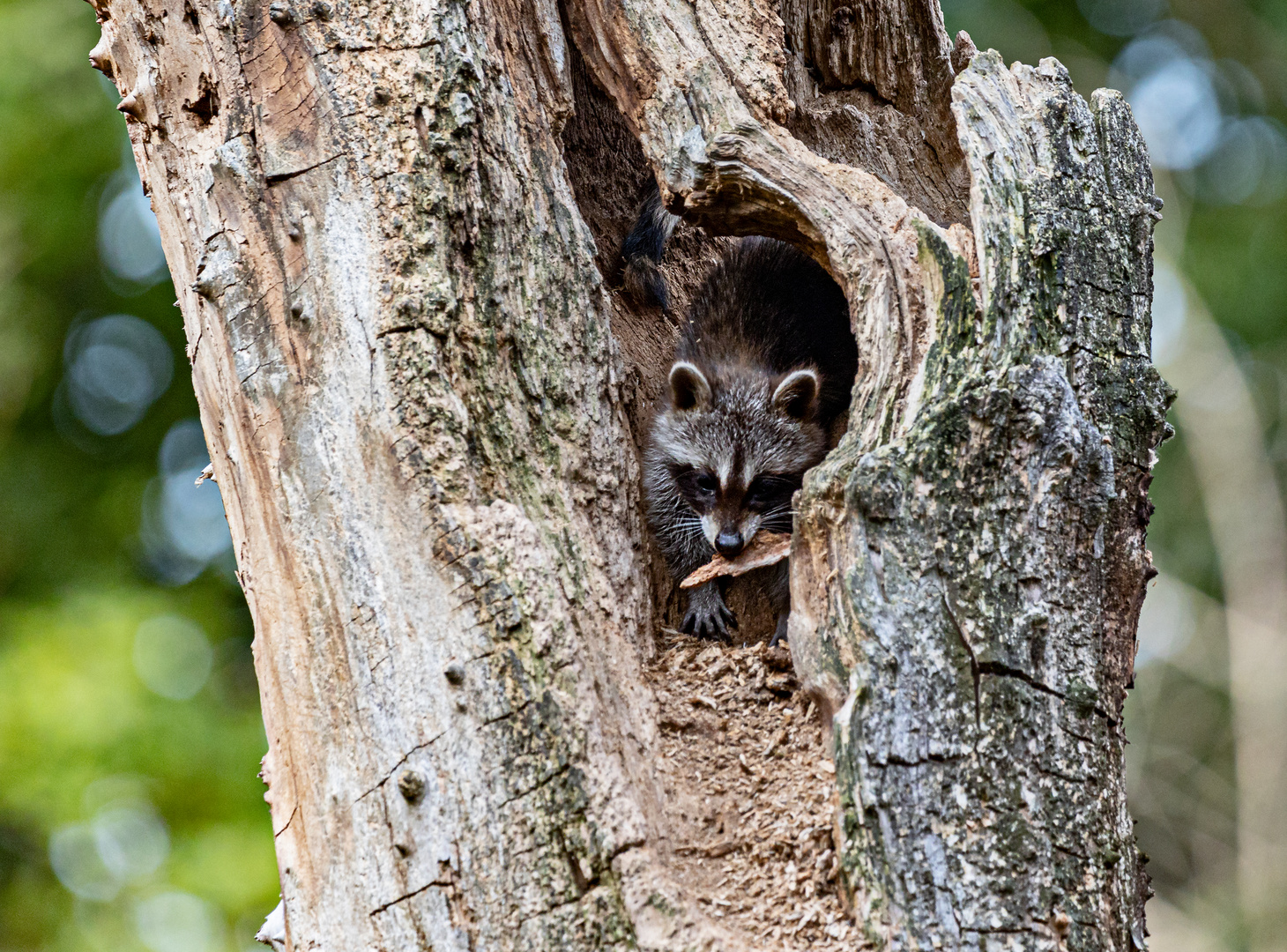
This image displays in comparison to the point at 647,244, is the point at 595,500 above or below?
below

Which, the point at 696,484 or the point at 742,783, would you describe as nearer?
the point at 742,783

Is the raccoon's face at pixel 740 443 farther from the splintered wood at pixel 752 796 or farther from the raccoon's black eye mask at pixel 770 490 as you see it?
the splintered wood at pixel 752 796

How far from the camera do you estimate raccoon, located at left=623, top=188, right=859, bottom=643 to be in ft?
12.9

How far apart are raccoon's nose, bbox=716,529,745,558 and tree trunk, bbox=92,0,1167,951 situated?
0.72m

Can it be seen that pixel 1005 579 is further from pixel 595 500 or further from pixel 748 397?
pixel 748 397

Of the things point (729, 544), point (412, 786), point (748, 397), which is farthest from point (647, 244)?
point (412, 786)

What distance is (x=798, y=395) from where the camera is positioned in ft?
13.3

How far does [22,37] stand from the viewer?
6.38 meters

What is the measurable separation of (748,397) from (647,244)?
868 millimetres

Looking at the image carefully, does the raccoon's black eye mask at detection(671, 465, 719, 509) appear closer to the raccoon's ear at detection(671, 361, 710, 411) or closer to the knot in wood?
the raccoon's ear at detection(671, 361, 710, 411)

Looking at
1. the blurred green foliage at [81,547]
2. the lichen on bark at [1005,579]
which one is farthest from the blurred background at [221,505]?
the lichen on bark at [1005,579]

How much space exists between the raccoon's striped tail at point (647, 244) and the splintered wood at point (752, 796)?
1515mm

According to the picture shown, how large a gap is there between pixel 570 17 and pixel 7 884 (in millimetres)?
6143

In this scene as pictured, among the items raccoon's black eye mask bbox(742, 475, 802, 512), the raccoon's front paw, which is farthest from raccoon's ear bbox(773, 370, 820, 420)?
the raccoon's front paw
